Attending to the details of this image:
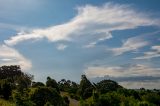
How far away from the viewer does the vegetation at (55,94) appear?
7188cm

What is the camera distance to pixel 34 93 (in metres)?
72.6

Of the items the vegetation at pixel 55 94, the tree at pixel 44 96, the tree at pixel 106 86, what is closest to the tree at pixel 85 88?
the vegetation at pixel 55 94

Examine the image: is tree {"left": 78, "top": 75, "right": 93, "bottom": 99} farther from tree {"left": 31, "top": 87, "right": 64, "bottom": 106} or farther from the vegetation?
tree {"left": 31, "top": 87, "right": 64, "bottom": 106}

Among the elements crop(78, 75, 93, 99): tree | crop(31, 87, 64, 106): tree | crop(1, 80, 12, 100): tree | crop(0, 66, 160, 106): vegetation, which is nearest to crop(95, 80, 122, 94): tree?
crop(0, 66, 160, 106): vegetation

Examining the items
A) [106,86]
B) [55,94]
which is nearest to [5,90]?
[55,94]

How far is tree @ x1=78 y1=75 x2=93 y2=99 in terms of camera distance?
139000 mm

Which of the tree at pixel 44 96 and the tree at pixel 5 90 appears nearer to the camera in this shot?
the tree at pixel 44 96

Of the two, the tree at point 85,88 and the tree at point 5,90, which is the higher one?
the tree at point 85,88

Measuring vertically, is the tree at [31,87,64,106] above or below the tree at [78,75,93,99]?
below

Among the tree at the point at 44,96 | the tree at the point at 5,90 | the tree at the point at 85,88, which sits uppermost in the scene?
the tree at the point at 85,88

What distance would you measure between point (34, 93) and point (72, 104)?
4607 centimetres

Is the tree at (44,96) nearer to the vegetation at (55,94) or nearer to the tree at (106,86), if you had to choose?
the vegetation at (55,94)

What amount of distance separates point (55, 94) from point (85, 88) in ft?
231

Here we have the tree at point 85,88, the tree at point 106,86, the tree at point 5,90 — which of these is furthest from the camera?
the tree at point 106,86
